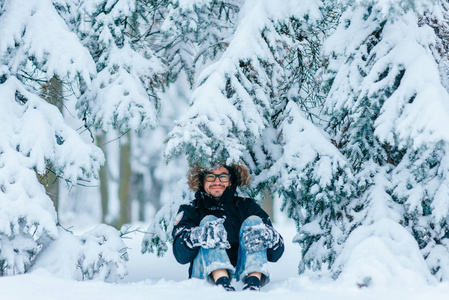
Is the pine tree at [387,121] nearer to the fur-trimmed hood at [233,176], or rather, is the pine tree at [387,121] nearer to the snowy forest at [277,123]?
the snowy forest at [277,123]

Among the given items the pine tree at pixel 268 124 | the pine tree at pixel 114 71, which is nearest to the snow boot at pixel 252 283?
the pine tree at pixel 268 124

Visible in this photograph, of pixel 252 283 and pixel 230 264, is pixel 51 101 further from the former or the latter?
pixel 252 283

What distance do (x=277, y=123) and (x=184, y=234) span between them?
177 centimetres

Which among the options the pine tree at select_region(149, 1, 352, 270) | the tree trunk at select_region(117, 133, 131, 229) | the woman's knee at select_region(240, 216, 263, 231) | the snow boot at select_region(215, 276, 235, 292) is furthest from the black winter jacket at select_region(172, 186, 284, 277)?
the tree trunk at select_region(117, 133, 131, 229)

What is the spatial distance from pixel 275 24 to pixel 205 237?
2.21 m

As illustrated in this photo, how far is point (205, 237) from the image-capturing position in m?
4.02

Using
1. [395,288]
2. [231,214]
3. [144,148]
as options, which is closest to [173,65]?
[231,214]

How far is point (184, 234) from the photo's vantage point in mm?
4289

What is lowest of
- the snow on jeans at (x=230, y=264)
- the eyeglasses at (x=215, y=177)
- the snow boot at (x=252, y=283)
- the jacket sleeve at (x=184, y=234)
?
the snow boot at (x=252, y=283)

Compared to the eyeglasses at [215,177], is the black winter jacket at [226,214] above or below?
below

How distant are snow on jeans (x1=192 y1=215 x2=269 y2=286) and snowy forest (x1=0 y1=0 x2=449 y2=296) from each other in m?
0.58

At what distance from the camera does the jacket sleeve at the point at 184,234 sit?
425 centimetres

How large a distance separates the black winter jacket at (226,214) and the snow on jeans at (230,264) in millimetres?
178

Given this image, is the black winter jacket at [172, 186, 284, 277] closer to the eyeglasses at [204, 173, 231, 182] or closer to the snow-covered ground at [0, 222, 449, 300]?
the eyeglasses at [204, 173, 231, 182]
